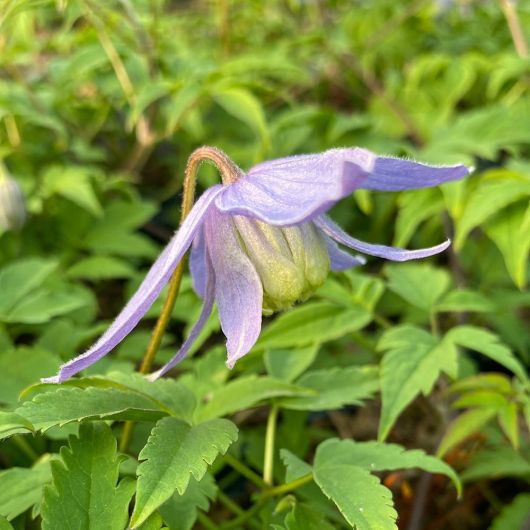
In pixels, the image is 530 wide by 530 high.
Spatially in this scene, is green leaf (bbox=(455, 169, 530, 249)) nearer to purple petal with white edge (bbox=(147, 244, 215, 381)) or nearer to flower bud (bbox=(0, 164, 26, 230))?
purple petal with white edge (bbox=(147, 244, 215, 381))

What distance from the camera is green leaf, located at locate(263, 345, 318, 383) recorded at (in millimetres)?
1345

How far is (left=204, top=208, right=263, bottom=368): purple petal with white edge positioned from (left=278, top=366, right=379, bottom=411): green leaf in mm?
358

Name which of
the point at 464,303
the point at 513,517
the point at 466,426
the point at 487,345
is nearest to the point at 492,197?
the point at 464,303

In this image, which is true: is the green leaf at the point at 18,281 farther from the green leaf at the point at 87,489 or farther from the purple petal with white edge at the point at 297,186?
the purple petal with white edge at the point at 297,186

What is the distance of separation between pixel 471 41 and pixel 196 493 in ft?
8.82

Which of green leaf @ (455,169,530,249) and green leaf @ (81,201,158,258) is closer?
green leaf @ (455,169,530,249)

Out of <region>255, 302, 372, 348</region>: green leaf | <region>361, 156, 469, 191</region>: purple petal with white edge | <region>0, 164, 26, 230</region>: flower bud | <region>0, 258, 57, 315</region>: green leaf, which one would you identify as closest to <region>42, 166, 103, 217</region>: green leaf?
<region>0, 164, 26, 230</region>: flower bud

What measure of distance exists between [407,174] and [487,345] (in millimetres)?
516

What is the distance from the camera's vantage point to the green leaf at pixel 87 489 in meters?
0.85

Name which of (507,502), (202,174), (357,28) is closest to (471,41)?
(357,28)

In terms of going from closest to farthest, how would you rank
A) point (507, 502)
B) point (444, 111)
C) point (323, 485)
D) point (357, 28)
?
point (323, 485), point (507, 502), point (444, 111), point (357, 28)

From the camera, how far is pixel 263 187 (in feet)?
2.89

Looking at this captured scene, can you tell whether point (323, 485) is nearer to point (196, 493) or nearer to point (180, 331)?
point (196, 493)

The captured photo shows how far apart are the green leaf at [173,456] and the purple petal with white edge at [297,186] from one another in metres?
0.30
